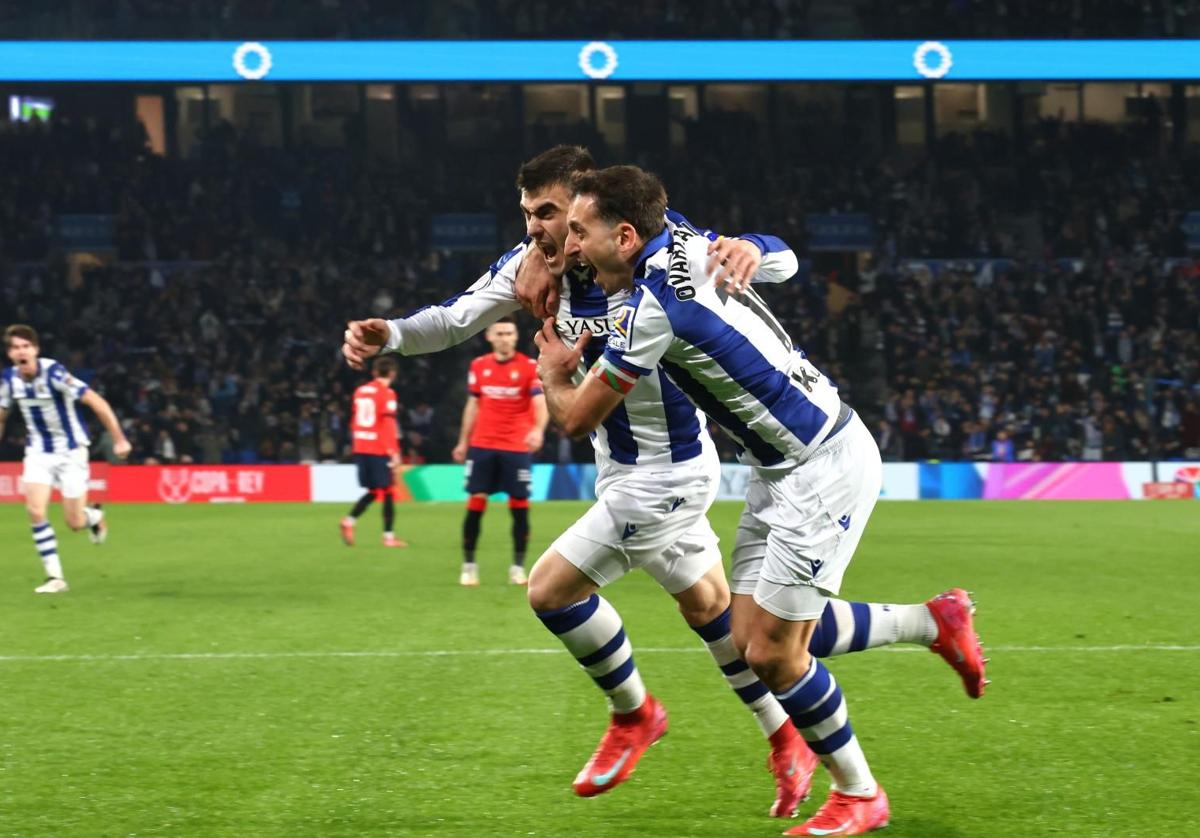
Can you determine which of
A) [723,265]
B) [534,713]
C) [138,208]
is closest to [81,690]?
[534,713]

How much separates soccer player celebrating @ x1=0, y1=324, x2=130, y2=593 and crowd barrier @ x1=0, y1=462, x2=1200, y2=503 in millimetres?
11724

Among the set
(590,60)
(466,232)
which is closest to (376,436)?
(590,60)

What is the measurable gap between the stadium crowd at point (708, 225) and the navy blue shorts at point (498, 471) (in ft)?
42.7

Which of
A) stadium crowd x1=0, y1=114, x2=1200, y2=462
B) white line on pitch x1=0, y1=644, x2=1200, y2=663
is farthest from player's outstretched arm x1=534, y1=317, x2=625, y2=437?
stadium crowd x1=0, y1=114, x2=1200, y2=462

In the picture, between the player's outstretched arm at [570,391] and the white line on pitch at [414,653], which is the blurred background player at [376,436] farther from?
the player's outstretched arm at [570,391]

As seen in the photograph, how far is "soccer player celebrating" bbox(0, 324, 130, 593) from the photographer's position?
11859mm

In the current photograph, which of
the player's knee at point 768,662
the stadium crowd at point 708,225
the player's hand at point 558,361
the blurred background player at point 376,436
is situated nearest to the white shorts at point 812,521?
the player's knee at point 768,662

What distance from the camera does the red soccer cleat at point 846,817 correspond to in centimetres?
470

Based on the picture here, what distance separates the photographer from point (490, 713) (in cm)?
688

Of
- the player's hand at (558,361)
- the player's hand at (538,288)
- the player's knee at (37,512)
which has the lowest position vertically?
the player's knee at (37,512)

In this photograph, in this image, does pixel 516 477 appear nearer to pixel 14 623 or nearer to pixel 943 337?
pixel 14 623

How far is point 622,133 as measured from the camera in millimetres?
33031
